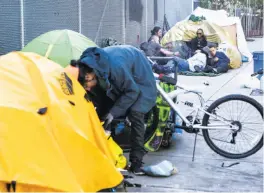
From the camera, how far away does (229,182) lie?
4.68 meters

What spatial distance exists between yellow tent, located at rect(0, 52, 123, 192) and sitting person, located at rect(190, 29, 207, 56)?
1151 centimetres

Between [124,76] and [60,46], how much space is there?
1.95 meters

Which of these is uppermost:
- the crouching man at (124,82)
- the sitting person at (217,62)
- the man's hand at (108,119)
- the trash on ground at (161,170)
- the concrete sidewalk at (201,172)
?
the crouching man at (124,82)

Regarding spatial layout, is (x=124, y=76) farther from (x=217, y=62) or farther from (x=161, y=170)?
(x=217, y=62)

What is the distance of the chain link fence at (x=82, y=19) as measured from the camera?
7.55 meters

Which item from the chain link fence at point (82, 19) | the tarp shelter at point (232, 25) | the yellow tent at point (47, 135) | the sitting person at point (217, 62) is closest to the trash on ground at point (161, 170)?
the yellow tent at point (47, 135)

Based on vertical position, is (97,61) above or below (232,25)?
above

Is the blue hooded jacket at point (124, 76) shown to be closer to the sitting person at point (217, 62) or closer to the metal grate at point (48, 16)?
the metal grate at point (48, 16)

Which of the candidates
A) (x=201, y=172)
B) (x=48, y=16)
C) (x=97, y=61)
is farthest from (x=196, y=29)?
(x=97, y=61)

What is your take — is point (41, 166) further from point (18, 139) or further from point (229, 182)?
point (229, 182)

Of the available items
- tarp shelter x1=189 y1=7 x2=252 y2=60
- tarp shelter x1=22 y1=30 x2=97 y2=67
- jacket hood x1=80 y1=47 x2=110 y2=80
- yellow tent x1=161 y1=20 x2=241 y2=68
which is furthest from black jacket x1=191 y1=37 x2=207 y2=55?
jacket hood x1=80 y1=47 x2=110 y2=80

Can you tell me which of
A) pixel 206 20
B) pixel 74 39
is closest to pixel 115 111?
pixel 74 39

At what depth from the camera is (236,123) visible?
17.5ft

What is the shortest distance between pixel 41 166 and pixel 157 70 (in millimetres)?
2733
